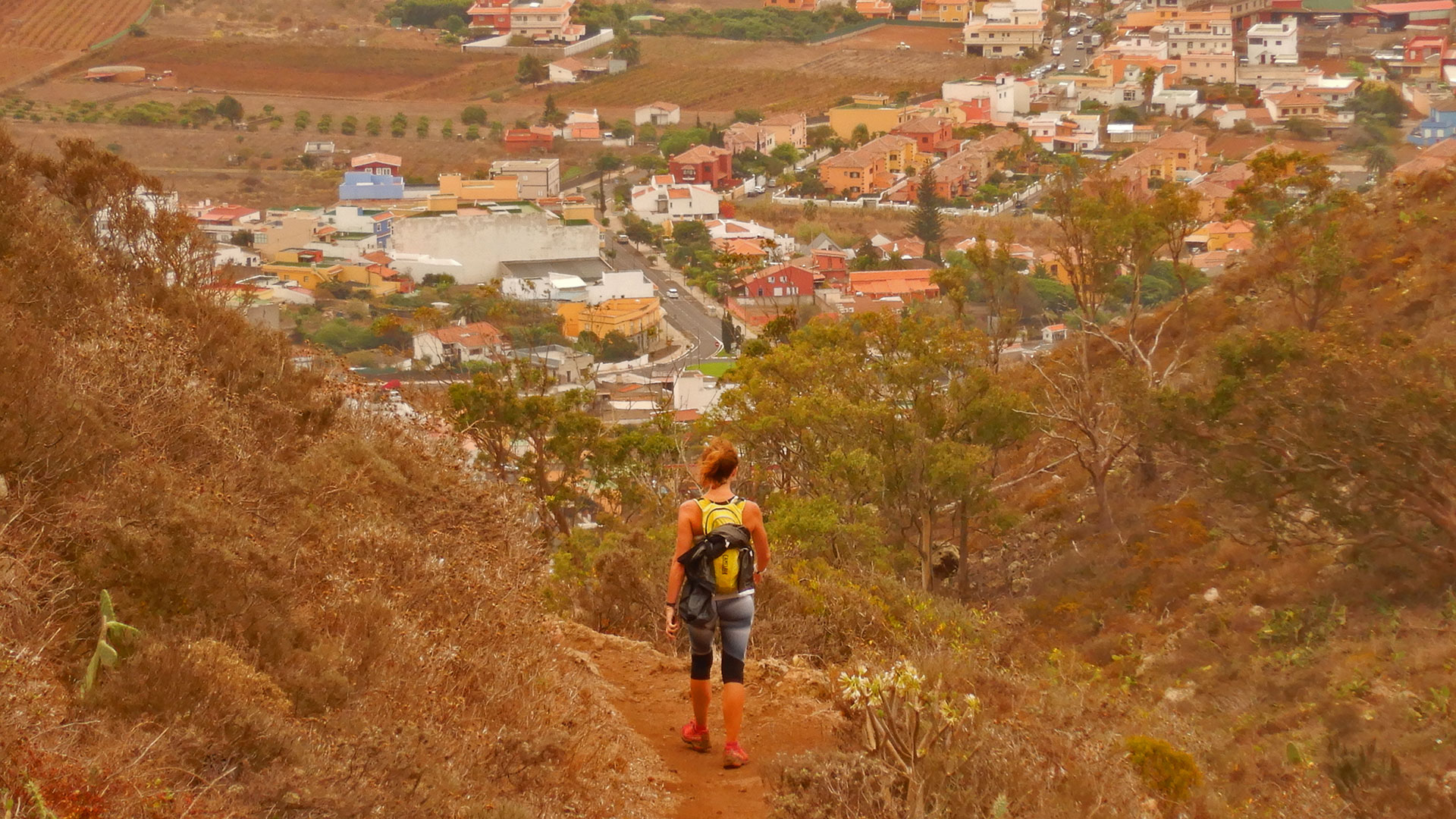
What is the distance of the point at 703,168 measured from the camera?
37.9 m

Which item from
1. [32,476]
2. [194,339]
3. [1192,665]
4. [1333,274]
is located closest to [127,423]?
[32,476]

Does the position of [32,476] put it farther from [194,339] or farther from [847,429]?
[847,429]

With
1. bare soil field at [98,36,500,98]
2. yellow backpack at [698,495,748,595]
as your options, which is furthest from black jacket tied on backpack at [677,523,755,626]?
bare soil field at [98,36,500,98]

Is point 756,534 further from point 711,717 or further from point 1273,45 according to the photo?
point 1273,45

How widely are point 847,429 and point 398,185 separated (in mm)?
26831

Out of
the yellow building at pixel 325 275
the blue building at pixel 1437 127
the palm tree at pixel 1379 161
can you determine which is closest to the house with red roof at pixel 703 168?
the yellow building at pixel 325 275

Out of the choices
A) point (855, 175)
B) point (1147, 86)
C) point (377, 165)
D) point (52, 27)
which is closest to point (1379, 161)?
point (855, 175)

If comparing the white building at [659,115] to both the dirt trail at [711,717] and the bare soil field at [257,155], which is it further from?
the dirt trail at [711,717]

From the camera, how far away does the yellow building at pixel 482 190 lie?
33.0 m

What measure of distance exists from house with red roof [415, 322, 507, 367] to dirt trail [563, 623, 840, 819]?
12.2 m

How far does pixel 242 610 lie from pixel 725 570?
3.67 feet

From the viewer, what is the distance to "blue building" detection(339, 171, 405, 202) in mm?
33812

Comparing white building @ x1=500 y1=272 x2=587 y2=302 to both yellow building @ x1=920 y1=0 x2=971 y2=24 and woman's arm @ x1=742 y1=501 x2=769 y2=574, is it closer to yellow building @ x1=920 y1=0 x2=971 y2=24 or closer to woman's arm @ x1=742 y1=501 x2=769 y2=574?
woman's arm @ x1=742 y1=501 x2=769 y2=574

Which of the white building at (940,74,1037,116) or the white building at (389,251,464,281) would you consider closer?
the white building at (389,251,464,281)
